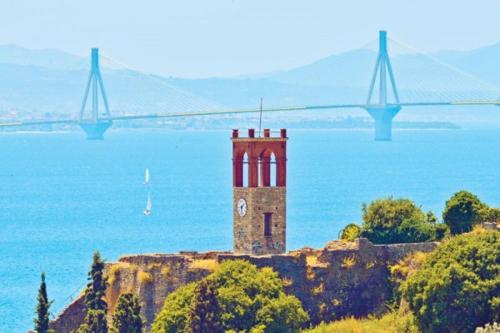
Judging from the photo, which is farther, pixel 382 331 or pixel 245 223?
pixel 245 223

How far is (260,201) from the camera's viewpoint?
32.0 metres

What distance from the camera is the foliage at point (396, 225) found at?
33.7 meters

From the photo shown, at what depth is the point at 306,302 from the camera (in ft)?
99.1

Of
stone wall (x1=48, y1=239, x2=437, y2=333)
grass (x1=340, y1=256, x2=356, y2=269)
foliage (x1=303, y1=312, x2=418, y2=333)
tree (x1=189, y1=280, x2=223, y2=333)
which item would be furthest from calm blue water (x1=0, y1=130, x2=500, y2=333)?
tree (x1=189, y1=280, x2=223, y2=333)

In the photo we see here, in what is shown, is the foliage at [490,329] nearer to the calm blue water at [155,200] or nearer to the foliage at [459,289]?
Answer: the foliage at [459,289]

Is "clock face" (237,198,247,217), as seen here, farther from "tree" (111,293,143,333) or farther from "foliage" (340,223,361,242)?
"tree" (111,293,143,333)

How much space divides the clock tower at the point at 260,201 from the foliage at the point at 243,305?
2.32 meters

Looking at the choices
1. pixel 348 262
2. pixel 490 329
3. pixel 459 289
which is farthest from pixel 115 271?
pixel 490 329

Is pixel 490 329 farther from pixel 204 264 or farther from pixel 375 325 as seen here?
pixel 204 264

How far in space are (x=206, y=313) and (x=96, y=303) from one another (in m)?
2.81

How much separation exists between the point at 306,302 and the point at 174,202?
6916 centimetres

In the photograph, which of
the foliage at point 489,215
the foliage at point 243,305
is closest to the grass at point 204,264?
the foliage at point 243,305

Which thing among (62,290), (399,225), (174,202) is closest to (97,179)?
(174,202)

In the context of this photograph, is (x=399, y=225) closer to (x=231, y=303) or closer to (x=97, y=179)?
(x=231, y=303)
